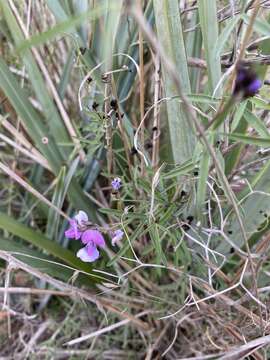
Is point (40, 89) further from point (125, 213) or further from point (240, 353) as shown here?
point (240, 353)

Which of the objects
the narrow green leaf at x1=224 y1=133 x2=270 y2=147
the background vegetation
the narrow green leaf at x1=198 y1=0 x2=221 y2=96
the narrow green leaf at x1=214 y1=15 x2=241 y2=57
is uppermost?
the narrow green leaf at x1=214 y1=15 x2=241 y2=57

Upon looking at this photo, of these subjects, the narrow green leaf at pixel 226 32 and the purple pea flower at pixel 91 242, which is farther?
the purple pea flower at pixel 91 242

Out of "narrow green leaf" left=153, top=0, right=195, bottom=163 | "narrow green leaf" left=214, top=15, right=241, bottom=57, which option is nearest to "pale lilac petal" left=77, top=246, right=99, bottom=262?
"narrow green leaf" left=153, top=0, right=195, bottom=163

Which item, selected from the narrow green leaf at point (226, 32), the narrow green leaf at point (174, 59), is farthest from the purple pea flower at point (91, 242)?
the narrow green leaf at point (226, 32)

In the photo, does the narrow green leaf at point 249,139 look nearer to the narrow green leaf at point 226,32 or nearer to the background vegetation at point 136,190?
the background vegetation at point 136,190

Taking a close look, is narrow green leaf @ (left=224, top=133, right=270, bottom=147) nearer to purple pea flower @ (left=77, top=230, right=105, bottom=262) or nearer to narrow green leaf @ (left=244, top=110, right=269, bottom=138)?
narrow green leaf @ (left=244, top=110, right=269, bottom=138)

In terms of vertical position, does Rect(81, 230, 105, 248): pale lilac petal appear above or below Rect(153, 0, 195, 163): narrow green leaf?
below

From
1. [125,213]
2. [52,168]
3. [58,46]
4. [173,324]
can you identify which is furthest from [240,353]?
[58,46]

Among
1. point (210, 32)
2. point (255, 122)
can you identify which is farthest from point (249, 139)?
point (210, 32)
